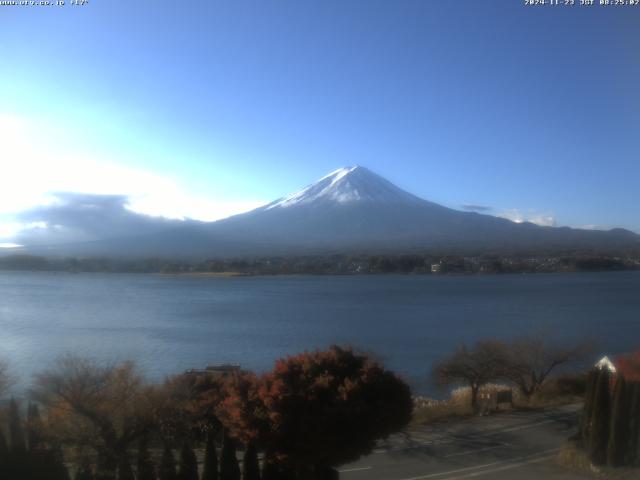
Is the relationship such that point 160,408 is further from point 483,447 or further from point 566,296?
point 566,296

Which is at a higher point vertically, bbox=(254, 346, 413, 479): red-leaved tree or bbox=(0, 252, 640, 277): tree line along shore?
bbox=(0, 252, 640, 277): tree line along shore

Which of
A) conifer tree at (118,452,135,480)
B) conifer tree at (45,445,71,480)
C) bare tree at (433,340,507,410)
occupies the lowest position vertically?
bare tree at (433,340,507,410)

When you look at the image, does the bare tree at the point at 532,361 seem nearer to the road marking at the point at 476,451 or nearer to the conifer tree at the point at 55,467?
the road marking at the point at 476,451

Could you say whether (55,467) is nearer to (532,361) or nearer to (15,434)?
(15,434)

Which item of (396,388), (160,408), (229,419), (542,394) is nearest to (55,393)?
(160,408)

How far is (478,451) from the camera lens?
682cm

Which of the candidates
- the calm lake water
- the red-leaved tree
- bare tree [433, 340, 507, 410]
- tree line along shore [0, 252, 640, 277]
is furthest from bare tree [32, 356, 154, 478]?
tree line along shore [0, 252, 640, 277]

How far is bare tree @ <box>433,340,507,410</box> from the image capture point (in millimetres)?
10219

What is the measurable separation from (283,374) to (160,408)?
5.44ft

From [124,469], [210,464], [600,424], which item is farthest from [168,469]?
[600,424]

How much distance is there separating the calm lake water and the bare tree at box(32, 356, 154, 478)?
6.25 m

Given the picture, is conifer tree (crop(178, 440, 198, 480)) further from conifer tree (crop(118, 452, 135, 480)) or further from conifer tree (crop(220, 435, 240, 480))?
conifer tree (crop(118, 452, 135, 480))

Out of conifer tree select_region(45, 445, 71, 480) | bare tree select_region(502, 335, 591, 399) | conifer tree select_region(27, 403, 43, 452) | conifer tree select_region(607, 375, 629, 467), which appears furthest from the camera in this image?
bare tree select_region(502, 335, 591, 399)

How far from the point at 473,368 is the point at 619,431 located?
475cm
